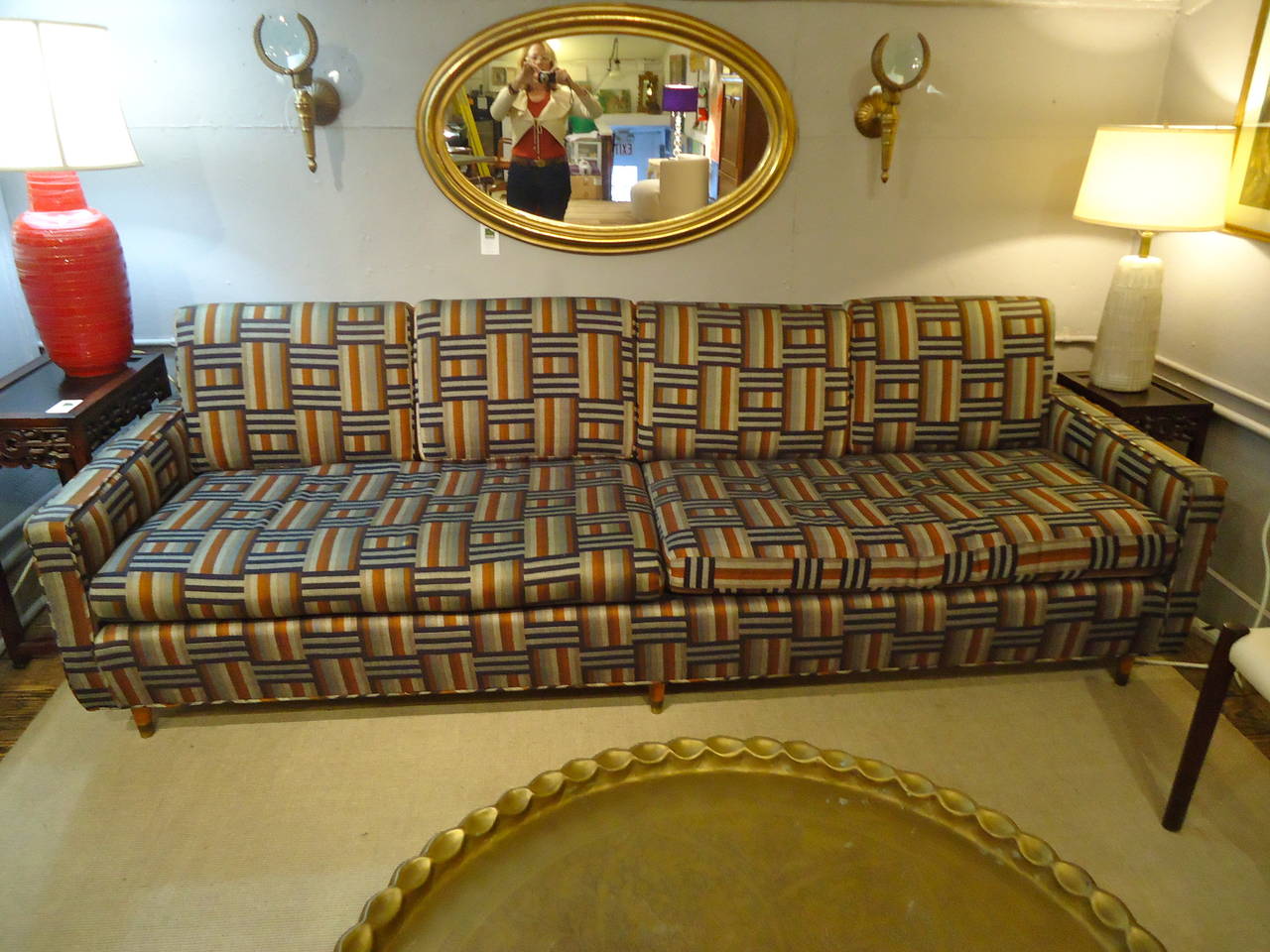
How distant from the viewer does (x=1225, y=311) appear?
8.93ft

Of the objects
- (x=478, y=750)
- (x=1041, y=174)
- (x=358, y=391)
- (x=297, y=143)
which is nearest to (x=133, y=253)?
(x=297, y=143)

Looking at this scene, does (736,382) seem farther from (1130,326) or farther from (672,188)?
(1130,326)

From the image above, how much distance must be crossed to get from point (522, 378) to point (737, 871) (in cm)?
167

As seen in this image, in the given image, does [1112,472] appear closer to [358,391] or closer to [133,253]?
[358,391]

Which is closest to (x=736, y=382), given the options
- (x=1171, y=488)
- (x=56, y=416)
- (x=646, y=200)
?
(x=646, y=200)

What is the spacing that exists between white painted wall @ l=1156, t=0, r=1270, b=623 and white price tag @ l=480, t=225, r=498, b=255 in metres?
2.18

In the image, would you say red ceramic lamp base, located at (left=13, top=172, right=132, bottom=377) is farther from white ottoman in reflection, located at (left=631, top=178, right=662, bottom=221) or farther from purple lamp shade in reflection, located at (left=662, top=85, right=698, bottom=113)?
purple lamp shade in reflection, located at (left=662, top=85, right=698, bottom=113)

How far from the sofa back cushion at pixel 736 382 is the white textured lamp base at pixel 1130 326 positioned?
32.3 inches

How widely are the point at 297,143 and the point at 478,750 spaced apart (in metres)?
1.91

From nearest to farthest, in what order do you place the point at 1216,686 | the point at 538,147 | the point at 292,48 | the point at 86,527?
the point at 1216,686
the point at 86,527
the point at 292,48
the point at 538,147

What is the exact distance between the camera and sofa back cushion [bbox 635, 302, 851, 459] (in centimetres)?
271

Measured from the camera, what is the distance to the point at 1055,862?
135 centimetres

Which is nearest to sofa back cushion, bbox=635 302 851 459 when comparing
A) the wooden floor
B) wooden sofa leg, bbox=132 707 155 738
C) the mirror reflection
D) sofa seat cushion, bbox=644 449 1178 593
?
sofa seat cushion, bbox=644 449 1178 593

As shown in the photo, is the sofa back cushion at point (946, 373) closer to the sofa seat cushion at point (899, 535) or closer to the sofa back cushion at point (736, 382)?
the sofa back cushion at point (736, 382)
